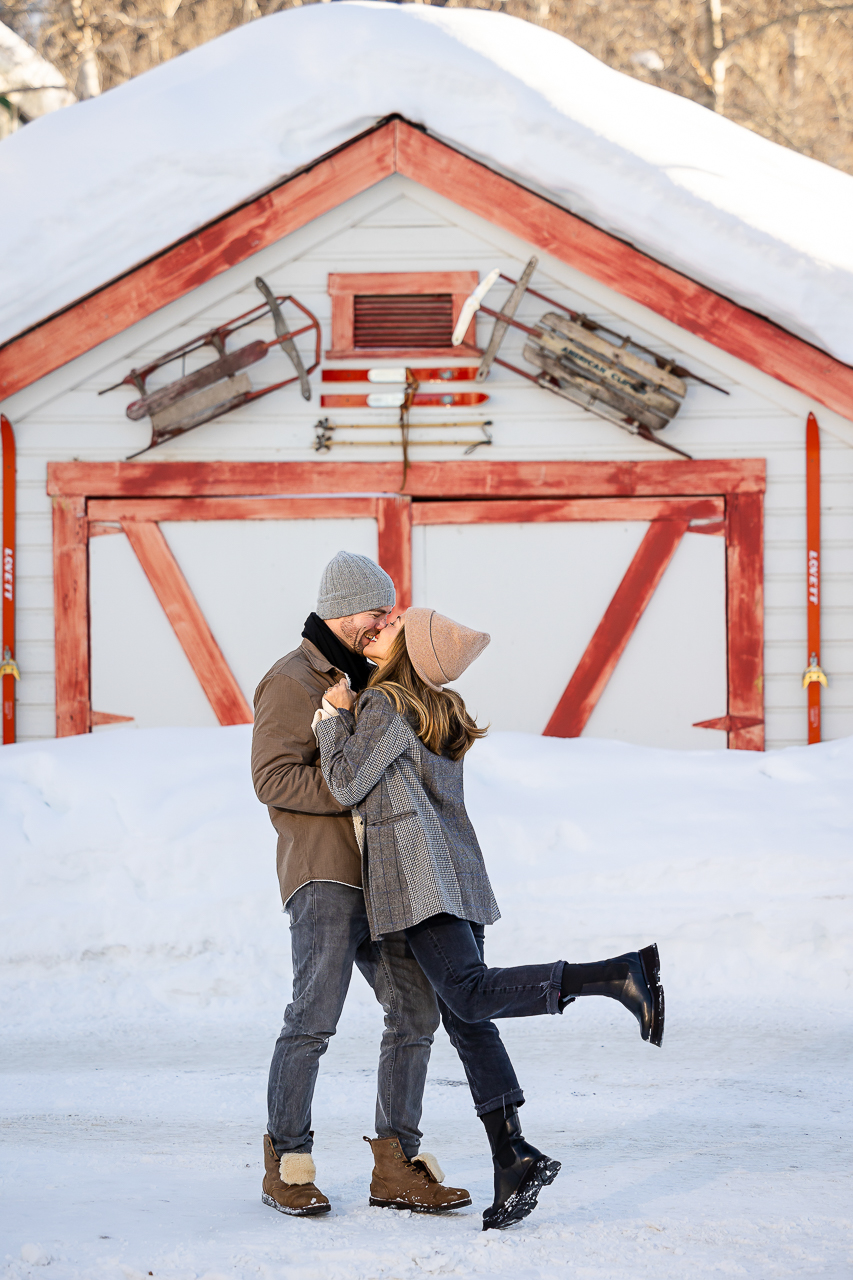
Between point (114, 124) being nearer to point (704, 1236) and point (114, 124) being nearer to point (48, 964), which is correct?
point (48, 964)

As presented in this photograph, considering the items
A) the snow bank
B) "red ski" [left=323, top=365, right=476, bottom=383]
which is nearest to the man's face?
the snow bank

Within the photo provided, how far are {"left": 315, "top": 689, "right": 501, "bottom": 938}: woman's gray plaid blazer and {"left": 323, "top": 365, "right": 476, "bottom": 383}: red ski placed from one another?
4881 millimetres

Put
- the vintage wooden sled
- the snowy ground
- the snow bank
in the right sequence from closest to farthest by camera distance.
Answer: the snowy ground
the snow bank
the vintage wooden sled

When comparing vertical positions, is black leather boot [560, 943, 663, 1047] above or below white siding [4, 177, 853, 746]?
below

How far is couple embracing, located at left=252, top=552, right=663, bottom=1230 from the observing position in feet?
9.12

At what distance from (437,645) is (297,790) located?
507 mm

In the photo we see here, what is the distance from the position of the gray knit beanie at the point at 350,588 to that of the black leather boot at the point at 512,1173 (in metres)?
1.31

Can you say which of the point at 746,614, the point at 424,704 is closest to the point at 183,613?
the point at 746,614

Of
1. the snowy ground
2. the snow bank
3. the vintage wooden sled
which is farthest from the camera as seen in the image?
the vintage wooden sled

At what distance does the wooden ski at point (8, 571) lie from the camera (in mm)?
7504

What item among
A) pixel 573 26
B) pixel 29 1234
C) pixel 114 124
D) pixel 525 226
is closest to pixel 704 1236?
pixel 29 1234

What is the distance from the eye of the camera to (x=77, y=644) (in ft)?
24.8

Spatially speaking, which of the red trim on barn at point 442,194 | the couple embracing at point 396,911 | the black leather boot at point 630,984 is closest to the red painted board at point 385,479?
the red trim on barn at point 442,194

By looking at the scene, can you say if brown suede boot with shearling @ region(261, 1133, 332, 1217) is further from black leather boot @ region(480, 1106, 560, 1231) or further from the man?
black leather boot @ region(480, 1106, 560, 1231)
